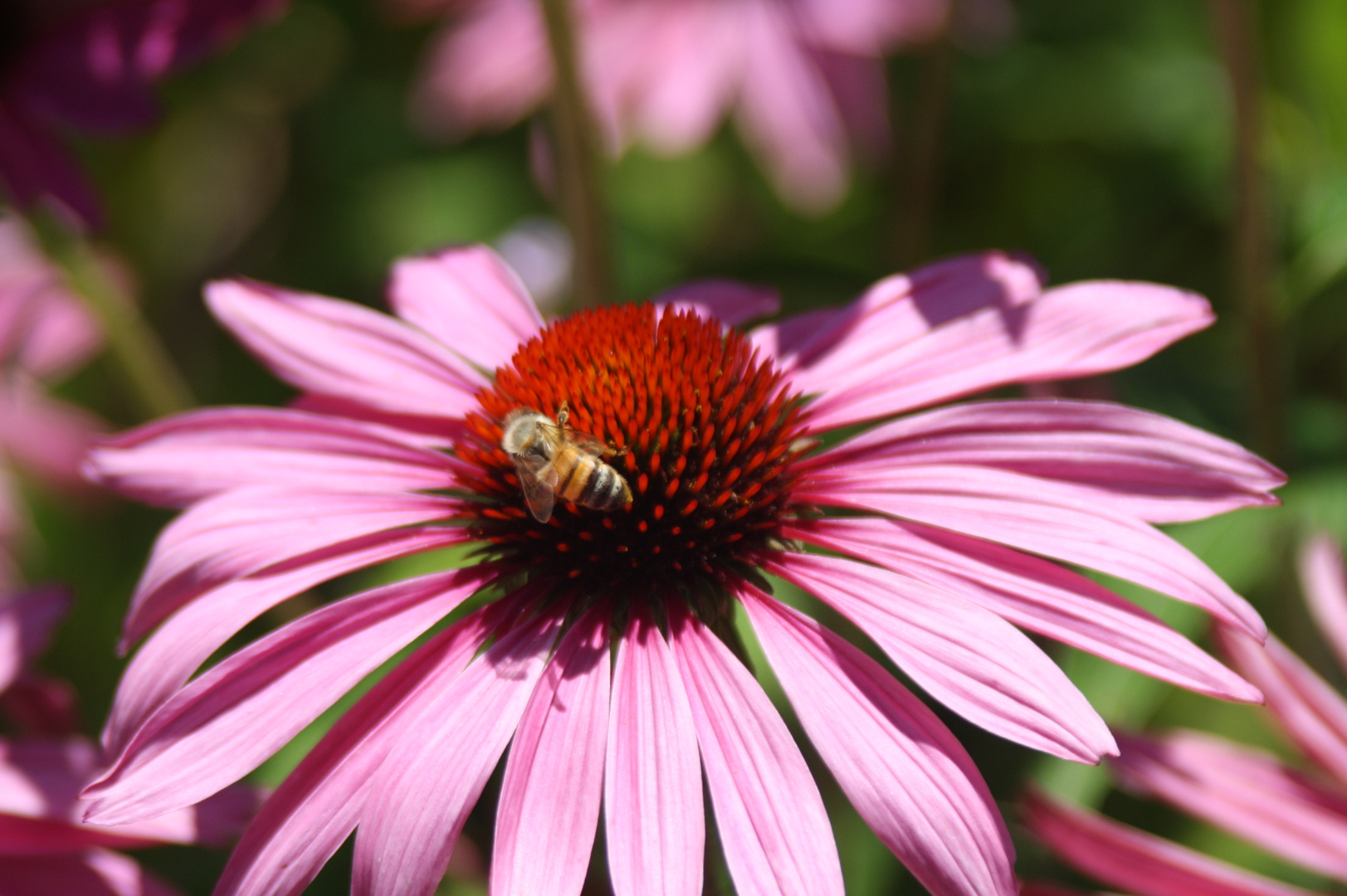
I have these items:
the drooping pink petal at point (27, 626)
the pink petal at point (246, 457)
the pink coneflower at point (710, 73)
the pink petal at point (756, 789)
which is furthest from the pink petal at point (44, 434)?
the pink petal at point (756, 789)

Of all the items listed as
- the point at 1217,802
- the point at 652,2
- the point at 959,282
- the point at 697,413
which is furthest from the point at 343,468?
the point at 652,2

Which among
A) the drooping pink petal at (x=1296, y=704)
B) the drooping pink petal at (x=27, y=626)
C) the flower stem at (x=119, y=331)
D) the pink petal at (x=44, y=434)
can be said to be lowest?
the drooping pink petal at (x=1296, y=704)

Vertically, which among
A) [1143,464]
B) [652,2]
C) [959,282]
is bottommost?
[1143,464]

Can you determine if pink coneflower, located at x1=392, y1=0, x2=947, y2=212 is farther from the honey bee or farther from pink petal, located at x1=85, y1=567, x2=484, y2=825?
pink petal, located at x1=85, y1=567, x2=484, y2=825

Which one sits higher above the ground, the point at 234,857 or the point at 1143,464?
the point at 1143,464

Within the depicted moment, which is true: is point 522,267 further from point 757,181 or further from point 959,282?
point 959,282

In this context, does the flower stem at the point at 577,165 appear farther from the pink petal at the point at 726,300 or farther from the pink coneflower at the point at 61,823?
the pink coneflower at the point at 61,823
